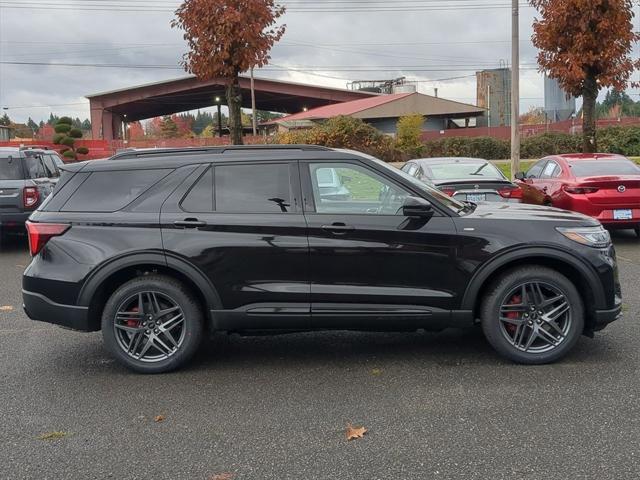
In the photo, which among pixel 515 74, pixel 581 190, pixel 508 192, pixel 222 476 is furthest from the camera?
pixel 515 74

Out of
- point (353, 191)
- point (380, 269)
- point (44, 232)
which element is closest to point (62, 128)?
point (44, 232)

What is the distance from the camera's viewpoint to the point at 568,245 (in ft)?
15.9

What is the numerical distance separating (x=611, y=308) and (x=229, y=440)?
303cm

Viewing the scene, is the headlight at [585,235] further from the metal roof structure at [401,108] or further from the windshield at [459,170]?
the metal roof structure at [401,108]

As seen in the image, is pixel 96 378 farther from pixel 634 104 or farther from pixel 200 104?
pixel 634 104

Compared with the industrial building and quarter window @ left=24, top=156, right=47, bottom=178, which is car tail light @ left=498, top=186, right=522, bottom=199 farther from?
the industrial building

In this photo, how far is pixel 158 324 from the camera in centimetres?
498

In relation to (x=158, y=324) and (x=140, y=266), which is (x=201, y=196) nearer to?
(x=140, y=266)

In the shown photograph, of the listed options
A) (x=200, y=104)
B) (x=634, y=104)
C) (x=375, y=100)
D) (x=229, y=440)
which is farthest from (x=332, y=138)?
(x=634, y=104)

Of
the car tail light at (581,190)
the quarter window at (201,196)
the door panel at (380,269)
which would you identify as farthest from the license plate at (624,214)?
the quarter window at (201,196)

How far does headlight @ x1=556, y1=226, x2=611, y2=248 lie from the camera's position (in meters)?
4.90

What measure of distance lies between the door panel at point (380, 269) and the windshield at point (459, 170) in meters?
5.67

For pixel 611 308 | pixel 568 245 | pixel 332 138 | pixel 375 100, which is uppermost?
pixel 375 100

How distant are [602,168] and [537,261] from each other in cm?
655
